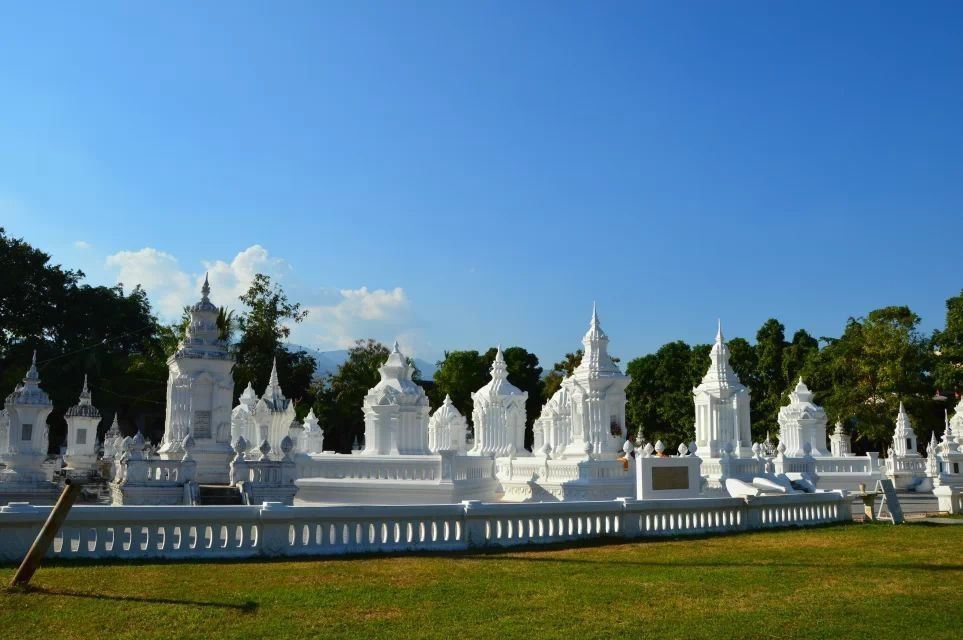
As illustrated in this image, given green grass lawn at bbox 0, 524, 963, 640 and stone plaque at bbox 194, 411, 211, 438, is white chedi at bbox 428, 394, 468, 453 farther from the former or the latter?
green grass lawn at bbox 0, 524, 963, 640

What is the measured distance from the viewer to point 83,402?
130ft

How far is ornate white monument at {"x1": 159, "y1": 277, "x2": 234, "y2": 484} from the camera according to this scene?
25797 mm

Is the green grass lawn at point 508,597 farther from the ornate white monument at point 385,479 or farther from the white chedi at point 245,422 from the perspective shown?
the white chedi at point 245,422

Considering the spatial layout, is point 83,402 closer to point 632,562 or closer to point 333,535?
point 333,535

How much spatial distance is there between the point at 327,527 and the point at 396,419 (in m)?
20.4

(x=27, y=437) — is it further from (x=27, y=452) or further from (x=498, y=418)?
(x=498, y=418)

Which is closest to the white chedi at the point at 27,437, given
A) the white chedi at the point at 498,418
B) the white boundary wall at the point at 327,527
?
the white chedi at the point at 498,418

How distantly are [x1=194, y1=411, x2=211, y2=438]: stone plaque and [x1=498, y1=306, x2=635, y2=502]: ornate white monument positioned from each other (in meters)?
9.95

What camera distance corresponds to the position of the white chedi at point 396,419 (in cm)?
3234

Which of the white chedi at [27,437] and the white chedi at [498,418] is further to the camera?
the white chedi at [498,418]

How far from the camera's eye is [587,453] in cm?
2784

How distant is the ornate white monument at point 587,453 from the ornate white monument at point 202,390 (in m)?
9.58

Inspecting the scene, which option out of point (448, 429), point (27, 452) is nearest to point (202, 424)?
point (27, 452)

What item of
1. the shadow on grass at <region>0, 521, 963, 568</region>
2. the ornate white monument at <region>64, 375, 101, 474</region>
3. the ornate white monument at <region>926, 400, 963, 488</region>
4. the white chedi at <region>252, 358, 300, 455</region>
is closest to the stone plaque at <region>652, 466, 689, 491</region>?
the shadow on grass at <region>0, 521, 963, 568</region>
